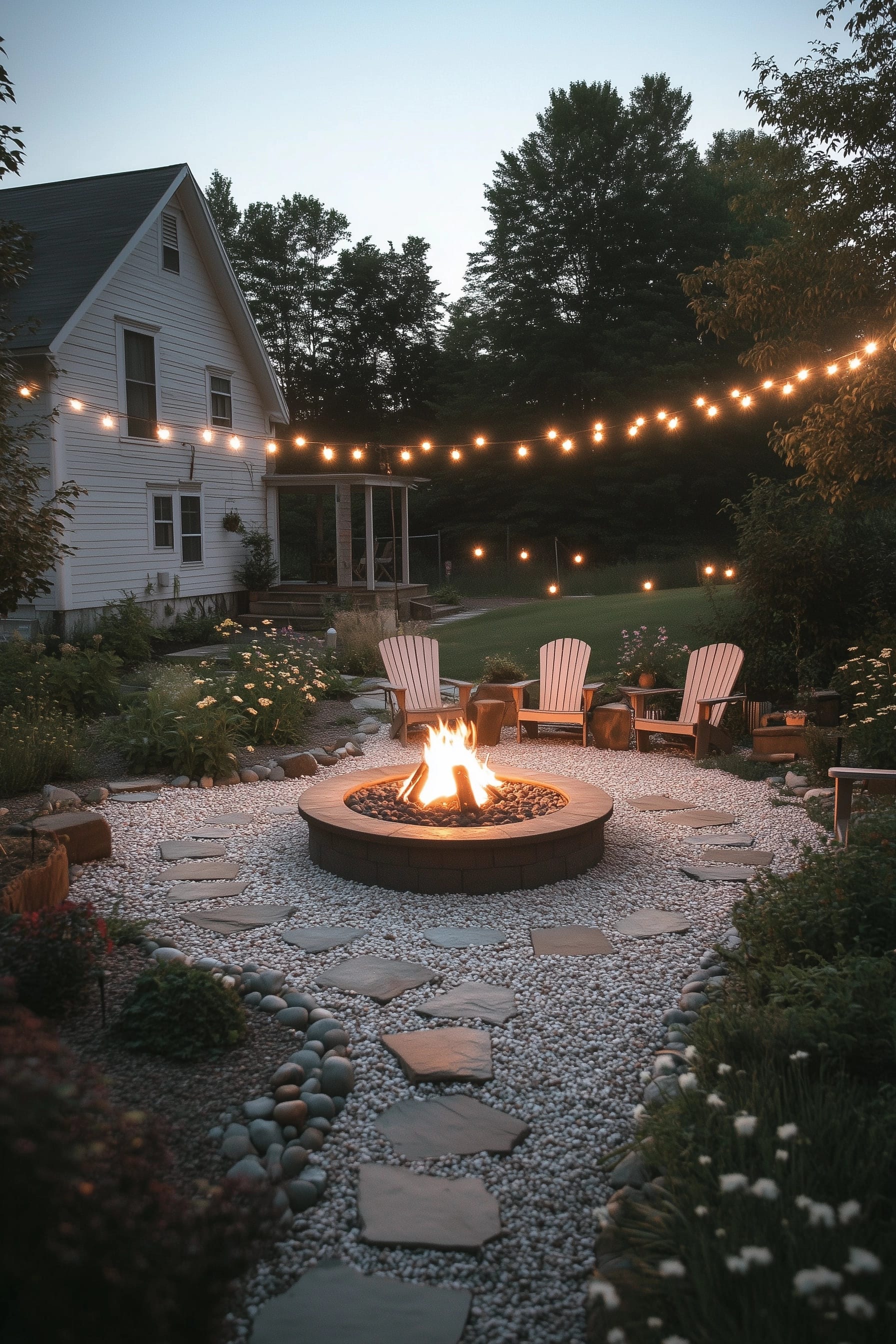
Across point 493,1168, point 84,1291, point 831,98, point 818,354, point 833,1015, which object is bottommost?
point 493,1168

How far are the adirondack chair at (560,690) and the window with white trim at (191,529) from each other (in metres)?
8.77

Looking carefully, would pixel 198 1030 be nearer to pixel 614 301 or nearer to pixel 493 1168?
pixel 493 1168

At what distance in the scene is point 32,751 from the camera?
602 centimetres

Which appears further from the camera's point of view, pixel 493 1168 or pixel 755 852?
pixel 755 852

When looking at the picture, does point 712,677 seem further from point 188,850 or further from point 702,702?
point 188,850

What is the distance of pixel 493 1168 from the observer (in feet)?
7.54

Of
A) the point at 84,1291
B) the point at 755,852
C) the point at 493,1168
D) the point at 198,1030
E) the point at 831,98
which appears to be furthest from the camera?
the point at 831,98

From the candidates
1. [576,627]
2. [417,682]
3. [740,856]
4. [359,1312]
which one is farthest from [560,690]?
[359,1312]

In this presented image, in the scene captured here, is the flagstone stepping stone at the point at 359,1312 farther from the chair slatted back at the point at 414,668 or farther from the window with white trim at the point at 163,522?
the window with white trim at the point at 163,522

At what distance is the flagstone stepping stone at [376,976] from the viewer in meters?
3.31

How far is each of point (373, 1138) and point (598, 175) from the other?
29919 mm

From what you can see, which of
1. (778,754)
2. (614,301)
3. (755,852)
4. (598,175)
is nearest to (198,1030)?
(755,852)

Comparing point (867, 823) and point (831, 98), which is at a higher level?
point (831, 98)

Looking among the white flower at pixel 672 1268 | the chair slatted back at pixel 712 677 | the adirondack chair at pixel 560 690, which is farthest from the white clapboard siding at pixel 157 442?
the white flower at pixel 672 1268
